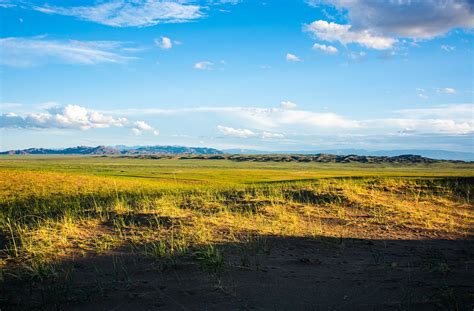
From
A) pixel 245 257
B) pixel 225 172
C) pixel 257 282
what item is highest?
pixel 245 257

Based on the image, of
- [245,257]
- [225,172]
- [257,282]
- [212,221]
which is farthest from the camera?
[225,172]

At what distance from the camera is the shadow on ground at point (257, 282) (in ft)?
21.0

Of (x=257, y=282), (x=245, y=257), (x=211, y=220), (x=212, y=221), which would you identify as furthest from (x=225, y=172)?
(x=257, y=282)

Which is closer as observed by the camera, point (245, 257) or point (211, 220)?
point (245, 257)

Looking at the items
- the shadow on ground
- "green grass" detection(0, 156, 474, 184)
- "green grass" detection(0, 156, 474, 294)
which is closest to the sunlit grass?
"green grass" detection(0, 156, 474, 294)

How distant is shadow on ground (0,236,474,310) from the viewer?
6.41m

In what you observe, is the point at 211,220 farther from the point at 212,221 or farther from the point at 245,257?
the point at 245,257

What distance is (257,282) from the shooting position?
743cm

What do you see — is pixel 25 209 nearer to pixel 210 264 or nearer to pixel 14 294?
pixel 14 294

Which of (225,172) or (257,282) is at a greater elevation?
(257,282)

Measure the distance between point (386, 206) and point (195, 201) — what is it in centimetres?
841

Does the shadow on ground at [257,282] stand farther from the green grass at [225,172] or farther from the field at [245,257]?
the green grass at [225,172]

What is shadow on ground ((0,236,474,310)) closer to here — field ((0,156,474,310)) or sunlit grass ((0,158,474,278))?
field ((0,156,474,310))

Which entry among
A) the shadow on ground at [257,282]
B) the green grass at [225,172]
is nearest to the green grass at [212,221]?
the shadow on ground at [257,282]
